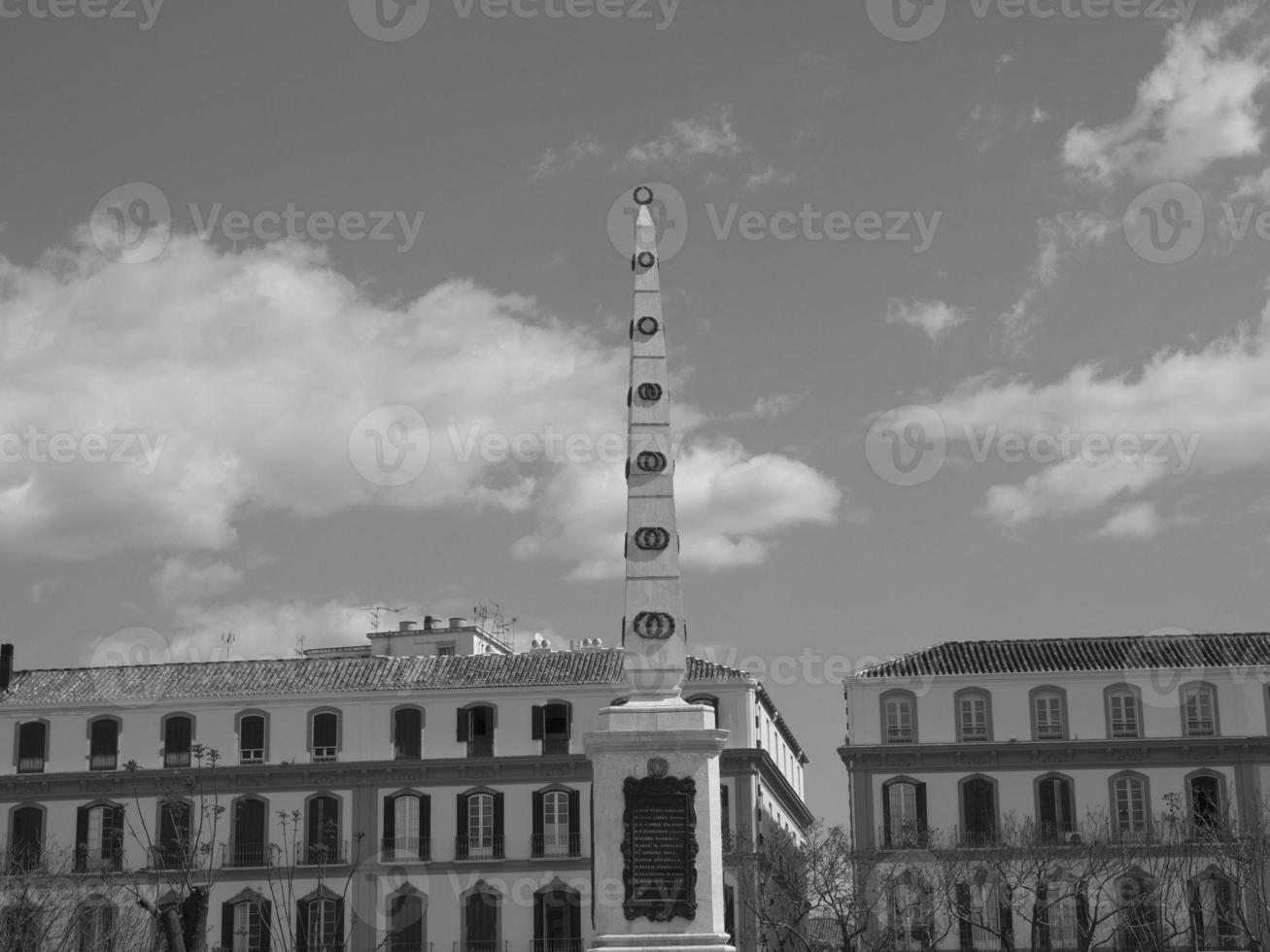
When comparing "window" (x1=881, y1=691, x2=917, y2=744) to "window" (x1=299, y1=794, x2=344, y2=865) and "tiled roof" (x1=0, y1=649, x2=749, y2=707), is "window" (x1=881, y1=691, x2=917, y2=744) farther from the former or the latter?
"window" (x1=299, y1=794, x2=344, y2=865)

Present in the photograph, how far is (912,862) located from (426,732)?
48.0 feet

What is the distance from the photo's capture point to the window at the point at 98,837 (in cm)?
5475

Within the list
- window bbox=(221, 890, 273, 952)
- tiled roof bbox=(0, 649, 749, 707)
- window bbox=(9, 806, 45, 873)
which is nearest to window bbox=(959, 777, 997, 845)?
tiled roof bbox=(0, 649, 749, 707)

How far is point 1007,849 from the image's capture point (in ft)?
163

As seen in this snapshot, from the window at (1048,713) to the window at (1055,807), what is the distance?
1227 millimetres

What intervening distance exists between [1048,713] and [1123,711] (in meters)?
2.10

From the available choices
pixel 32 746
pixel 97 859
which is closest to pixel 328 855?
pixel 97 859

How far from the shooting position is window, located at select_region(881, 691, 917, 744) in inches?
2122

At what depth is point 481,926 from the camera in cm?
5338

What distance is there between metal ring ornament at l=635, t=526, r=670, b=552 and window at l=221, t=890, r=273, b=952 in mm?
30039

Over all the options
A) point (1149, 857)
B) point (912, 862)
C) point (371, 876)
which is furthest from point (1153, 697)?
point (371, 876)

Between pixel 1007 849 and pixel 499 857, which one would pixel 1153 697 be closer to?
pixel 1007 849

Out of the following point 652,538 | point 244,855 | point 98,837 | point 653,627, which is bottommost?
point 244,855

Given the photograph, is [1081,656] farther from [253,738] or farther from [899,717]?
[253,738]
